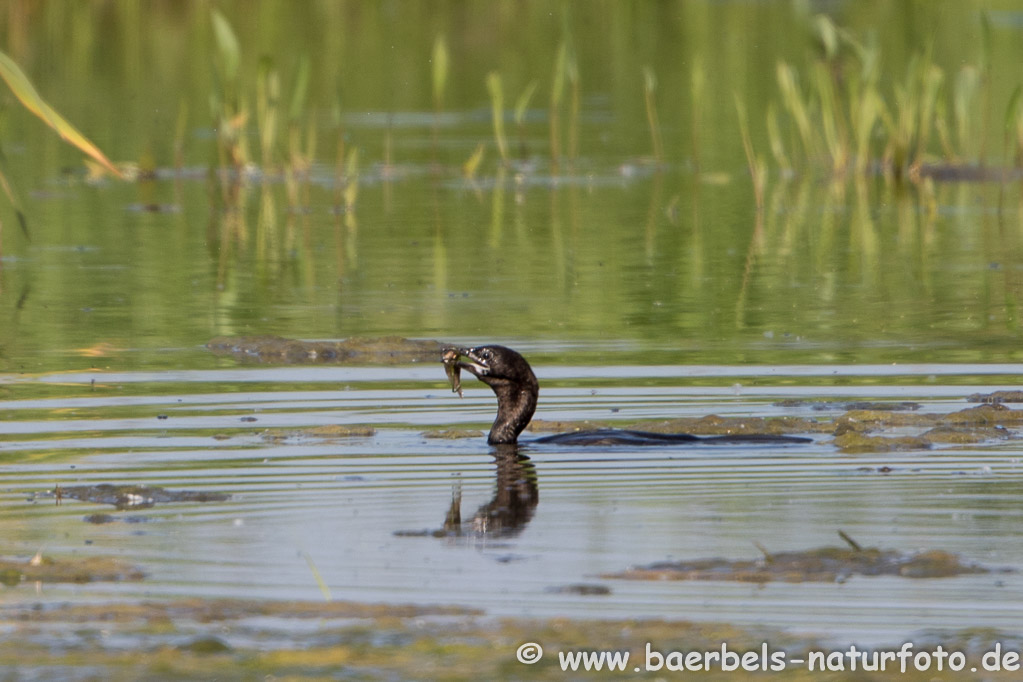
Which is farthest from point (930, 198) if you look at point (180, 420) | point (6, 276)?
point (180, 420)

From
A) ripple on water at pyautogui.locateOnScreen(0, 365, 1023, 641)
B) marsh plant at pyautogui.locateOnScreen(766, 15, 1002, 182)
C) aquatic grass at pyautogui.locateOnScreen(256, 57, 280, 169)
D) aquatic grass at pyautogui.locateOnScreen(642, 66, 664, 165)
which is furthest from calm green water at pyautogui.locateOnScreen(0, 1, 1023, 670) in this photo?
aquatic grass at pyautogui.locateOnScreen(256, 57, 280, 169)

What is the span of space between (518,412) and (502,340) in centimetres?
315

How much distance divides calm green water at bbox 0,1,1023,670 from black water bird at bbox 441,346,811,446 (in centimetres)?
20

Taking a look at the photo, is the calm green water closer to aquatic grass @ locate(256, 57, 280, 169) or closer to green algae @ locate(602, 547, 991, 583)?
green algae @ locate(602, 547, 991, 583)

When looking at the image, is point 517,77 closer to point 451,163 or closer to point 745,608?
point 451,163

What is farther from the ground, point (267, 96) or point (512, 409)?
point (267, 96)

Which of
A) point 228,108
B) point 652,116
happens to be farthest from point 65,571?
point 652,116

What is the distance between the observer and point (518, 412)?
9.21 metres

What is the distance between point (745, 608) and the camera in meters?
5.77

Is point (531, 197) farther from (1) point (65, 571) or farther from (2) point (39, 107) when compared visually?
(2) point (39, 107)

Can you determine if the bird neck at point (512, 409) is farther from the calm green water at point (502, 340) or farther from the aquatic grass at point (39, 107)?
the aquatic grass at point (39, 107)

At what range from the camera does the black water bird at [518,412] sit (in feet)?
29.2

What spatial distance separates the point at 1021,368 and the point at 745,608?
Answer: 576 centimetres

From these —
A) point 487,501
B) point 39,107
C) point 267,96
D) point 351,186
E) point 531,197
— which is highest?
point 267,96
